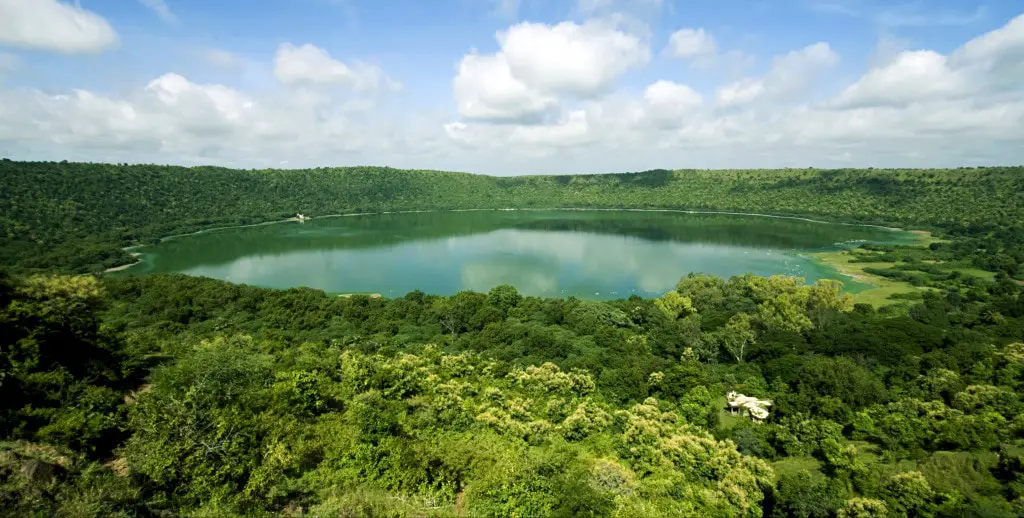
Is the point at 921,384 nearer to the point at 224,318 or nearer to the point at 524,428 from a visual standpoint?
the point at 524,428

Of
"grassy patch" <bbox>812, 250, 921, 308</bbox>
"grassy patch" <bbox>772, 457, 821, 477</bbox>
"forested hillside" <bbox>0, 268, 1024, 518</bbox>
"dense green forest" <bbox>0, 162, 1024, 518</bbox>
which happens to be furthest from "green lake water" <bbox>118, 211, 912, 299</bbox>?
"grassy patch" <bbox>772, 457, 821, 477</bbox>

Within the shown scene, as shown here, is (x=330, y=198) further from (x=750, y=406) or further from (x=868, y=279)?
(x=750, y=406)

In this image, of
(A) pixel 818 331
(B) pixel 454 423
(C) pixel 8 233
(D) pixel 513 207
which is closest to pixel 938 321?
(A) pixel 818 331

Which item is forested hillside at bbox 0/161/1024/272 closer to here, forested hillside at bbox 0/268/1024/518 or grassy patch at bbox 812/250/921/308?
grassy patch at bbox 812/250/921/308

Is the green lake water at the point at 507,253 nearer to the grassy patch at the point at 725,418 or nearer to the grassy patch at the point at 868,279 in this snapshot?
the grassy patch at the point at 868,279

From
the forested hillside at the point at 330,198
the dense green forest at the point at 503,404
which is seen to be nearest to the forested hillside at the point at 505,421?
the dense green forest at the point at 503,404

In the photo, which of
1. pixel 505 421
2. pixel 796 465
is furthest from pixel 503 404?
pixel 796 465

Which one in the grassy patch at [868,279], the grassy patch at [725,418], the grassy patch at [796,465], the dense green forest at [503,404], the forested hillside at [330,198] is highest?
the forested hillside at [330,198]
